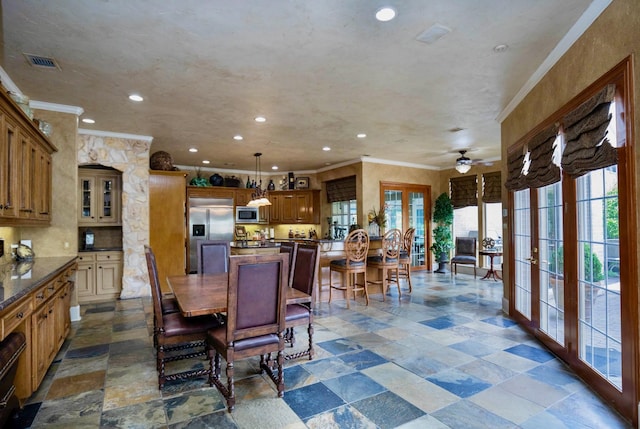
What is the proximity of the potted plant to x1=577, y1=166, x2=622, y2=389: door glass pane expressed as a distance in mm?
5784

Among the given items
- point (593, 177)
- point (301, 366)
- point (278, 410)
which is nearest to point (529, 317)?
point (593, 177)

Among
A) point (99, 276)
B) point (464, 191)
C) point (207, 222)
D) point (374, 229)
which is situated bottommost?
point (99, 276)

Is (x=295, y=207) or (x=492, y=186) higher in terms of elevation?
(x=492, y=186)

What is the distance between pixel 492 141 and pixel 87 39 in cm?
621

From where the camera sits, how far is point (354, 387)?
2.68 meters

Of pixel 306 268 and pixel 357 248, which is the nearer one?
pixel 306 268

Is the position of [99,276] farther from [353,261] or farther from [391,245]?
[391,245]

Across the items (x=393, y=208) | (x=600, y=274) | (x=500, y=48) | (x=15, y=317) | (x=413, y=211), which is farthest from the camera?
(x=413, y=211)

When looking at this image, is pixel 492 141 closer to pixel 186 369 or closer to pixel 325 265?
pixel 325 265

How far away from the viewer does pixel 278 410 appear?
7.73 ft

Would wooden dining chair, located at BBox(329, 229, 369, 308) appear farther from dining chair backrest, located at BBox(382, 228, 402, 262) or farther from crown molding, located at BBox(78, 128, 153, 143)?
crown molding, located at BBox(78, 128, 153, 143)

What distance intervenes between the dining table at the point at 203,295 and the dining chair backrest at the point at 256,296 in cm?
13

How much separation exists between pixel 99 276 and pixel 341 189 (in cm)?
536

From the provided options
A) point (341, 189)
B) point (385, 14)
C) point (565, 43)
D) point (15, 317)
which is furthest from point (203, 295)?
point (341, 189)
